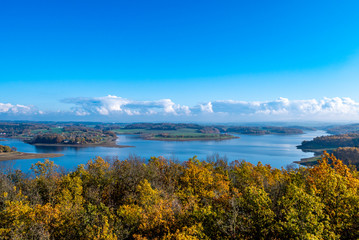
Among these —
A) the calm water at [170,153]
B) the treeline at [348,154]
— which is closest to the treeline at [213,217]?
the calm water at [170,153]

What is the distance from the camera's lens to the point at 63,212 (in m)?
14.9

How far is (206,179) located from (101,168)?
11379mm

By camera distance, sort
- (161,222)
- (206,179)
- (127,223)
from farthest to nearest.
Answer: (206,179) → (127,223) → (161,222)

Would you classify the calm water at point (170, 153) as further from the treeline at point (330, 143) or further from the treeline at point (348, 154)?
the treeline at point (348, 154)

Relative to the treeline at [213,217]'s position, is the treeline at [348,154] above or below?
below

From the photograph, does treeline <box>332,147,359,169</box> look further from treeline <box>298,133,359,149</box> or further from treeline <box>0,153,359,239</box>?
treeline <box>0,153,359,239</box>

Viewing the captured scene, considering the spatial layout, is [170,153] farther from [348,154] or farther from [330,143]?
[330,143]

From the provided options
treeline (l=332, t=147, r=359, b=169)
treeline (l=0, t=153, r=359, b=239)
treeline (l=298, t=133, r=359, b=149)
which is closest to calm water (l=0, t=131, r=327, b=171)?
treeline (l=298, t=133, r=359, b=149)

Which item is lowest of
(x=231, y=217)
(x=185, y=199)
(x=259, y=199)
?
(x=185, y=199)

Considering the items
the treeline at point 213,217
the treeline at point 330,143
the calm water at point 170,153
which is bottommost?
the calm water at point 170,153

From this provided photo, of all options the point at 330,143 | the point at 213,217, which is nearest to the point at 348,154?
the point at 330,143

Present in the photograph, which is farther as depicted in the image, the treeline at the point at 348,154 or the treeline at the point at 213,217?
the treeline at the point at 348,154

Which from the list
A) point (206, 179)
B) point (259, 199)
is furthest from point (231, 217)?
point (206, 179)

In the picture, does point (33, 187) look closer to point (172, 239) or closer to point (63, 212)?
point (63, 212)
